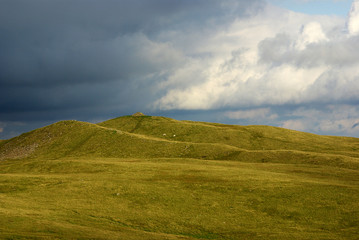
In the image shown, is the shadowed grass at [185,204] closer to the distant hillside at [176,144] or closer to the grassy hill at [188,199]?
the grassy hill at [188,199]

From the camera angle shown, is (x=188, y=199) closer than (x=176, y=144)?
Yes

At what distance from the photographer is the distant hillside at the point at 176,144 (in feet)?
269

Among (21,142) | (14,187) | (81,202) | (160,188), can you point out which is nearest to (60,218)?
(81,202)

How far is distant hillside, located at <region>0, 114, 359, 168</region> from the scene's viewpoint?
81875 millimetres

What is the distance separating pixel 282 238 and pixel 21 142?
357 ft

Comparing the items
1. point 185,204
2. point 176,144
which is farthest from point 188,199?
point 176,144

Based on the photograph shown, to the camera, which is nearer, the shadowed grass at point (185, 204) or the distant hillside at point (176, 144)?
the shadowed grass at point (185, 204)

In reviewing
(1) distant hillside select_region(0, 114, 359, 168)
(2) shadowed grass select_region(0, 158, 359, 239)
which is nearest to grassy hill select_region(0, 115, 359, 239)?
(2) shadowed grass select_region(0, 158, 359, 239)

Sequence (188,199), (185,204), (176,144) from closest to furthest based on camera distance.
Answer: (185,204), (188,199), (176,144)

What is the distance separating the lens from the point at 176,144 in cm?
9594

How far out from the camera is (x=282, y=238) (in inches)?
1200

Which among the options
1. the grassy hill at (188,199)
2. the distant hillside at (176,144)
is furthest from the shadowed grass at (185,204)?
the distant hillside at (176,144)

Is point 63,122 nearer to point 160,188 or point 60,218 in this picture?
point 160,188

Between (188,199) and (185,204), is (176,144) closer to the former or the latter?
(188,199)
